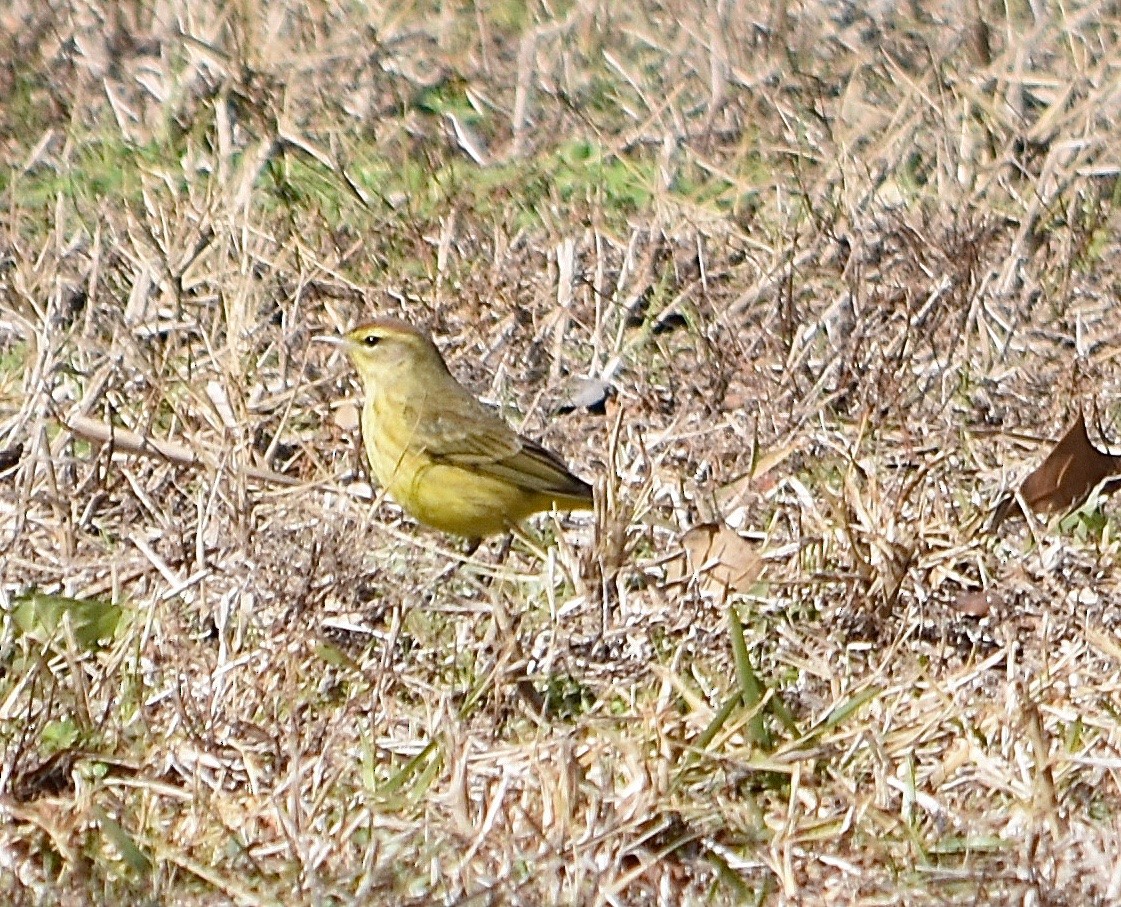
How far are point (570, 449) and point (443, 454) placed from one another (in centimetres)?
56

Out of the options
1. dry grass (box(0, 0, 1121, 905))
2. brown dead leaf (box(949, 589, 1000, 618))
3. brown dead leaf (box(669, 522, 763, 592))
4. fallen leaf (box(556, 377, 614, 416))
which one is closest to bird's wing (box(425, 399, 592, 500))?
dry grass (box(0, 0, 1121, 905))

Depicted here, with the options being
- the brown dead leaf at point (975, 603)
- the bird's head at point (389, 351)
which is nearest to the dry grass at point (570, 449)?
the brown dead leaf at point (975, 603)

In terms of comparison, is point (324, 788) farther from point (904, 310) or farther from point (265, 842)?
point (904, 310)

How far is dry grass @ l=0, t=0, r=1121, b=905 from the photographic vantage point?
13.7ft

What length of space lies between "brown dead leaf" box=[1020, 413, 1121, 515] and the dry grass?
0.07 metres

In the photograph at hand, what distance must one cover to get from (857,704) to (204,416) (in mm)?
2378

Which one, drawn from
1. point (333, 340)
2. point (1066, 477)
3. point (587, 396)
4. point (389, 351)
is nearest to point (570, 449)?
point (587, 396)

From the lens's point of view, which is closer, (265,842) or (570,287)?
(265,842)

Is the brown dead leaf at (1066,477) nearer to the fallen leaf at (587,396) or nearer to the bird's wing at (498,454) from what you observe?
the bird's wing at (498,454)

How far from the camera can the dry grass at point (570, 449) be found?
4184 millimetres

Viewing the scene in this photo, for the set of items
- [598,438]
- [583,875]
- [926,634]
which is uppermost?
[583,875]

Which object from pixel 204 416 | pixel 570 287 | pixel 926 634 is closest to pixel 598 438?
pixel 570 287

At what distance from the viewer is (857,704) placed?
173 inches

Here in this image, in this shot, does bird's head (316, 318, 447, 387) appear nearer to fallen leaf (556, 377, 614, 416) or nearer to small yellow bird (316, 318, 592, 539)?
small yellow bird (316, 318, 592, 539)
